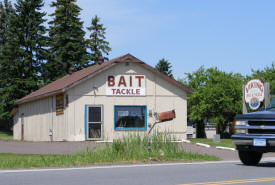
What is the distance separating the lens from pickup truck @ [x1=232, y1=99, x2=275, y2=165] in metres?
13.7

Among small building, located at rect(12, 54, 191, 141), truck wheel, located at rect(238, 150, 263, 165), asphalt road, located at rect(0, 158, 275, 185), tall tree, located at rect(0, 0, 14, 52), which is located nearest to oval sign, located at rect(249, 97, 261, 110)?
small building, located at rect(12, 54, 191, 141)

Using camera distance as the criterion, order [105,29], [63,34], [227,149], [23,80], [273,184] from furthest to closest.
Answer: [105,29], [63,34], [23,80], [227,149], [273,184]

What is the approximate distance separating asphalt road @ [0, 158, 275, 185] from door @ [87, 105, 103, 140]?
601 inches

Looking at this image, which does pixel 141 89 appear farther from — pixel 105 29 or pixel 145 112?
pixel 105 29

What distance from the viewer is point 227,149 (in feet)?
72.6

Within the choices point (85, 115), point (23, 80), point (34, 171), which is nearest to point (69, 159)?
point (34, 171)

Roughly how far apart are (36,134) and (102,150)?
1989 cm

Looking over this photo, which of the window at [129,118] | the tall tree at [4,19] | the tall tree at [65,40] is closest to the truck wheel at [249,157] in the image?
the window at [129,118]

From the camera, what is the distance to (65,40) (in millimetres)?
57656

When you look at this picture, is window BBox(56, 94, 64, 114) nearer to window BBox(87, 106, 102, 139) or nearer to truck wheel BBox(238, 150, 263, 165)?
window BBox(87, 106, 102, 139)

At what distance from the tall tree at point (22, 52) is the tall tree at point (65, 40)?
2354 mm

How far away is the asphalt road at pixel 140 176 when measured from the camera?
10.2 meters

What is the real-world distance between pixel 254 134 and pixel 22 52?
41.6 metres

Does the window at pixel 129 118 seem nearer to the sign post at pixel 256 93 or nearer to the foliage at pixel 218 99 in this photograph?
the sign post at pixel 256 93
